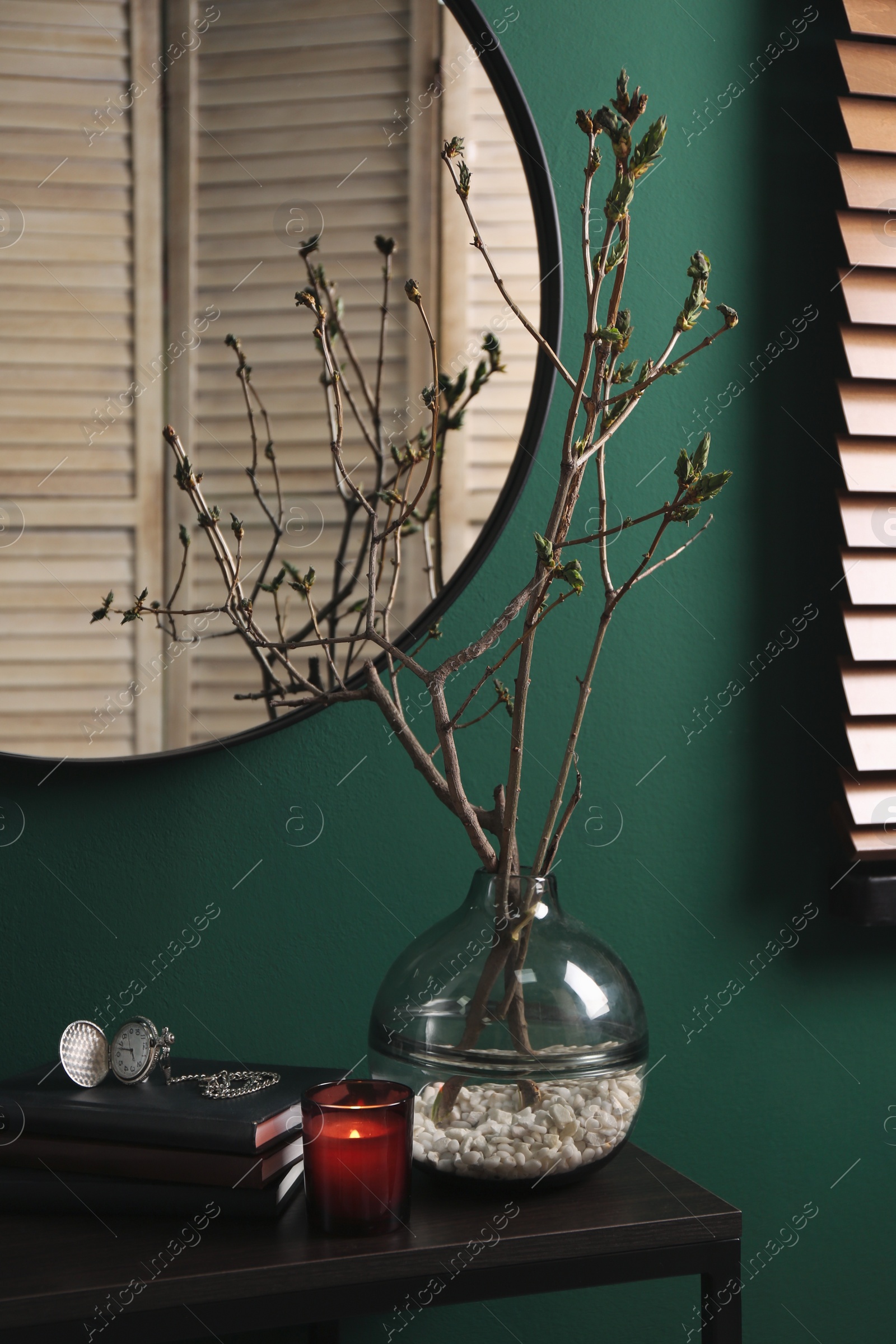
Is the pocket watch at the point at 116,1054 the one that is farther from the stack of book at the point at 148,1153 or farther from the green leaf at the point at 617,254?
the green leaf at the point at 617,254

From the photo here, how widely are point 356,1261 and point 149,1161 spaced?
181mm

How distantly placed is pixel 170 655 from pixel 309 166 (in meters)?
0.52

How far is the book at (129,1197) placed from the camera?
0.78m

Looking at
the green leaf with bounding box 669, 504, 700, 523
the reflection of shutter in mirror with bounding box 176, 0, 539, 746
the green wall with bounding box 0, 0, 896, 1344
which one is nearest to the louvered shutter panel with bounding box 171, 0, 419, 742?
the reflection of shutter in mirror with bounding box 176, 0, 539, 746

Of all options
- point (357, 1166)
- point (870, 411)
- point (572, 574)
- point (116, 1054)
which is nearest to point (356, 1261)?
point (357, 1166)

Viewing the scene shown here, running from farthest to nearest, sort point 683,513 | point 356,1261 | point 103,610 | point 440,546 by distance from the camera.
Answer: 1. point 440,546
2. point 103,610
3. point 683,513
4. point 356,1261

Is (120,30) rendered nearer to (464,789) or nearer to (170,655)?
(170,655)

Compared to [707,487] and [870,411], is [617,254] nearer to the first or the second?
[707,487]

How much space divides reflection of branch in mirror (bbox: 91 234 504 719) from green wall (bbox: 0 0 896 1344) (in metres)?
0.09

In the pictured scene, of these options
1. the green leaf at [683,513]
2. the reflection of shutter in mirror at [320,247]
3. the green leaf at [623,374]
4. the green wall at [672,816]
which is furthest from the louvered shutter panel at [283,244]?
the green leaf at [683,513]

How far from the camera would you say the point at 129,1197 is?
79 cm

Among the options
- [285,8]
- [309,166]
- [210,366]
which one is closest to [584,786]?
[210,366]

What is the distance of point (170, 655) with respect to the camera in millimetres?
1074

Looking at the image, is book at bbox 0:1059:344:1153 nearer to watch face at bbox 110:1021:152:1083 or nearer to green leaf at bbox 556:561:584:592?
watch face at bbox 110:1021:152:1083
